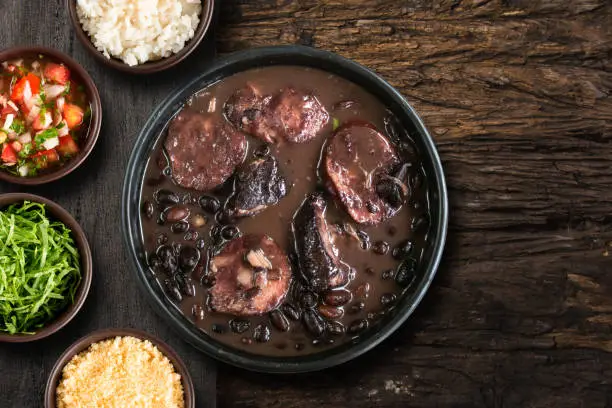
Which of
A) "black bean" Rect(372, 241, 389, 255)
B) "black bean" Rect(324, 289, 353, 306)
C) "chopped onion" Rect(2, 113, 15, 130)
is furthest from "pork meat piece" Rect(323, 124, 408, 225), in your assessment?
"chopped onion" Rect(2, 113, 15, 130)

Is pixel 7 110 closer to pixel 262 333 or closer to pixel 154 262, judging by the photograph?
pixel 154 262

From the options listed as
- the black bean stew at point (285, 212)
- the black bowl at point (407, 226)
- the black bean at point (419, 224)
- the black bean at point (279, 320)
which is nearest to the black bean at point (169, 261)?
the black bean stew at point (285, 212)

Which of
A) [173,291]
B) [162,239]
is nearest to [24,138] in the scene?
[162,239]

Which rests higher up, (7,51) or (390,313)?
(7,51)

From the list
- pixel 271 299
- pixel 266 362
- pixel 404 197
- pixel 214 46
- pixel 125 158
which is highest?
pixel 214 46

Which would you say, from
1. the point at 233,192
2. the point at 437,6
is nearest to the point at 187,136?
the point at 233,192

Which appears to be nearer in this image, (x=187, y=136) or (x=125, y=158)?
(x=187, y=136)

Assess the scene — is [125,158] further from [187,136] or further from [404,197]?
[404,197]
